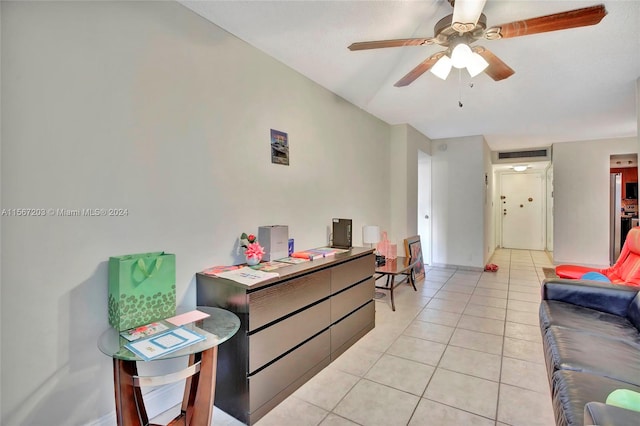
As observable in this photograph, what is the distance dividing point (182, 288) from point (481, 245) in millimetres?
5278

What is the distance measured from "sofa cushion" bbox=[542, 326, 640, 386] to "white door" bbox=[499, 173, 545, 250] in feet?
24.6

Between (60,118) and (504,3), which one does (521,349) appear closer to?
(504,3)

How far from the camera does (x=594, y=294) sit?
2.34 meters

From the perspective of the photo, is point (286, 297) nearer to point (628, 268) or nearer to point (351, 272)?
point (351, 272)

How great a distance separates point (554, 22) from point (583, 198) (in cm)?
563

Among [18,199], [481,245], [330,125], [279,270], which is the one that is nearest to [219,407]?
[279,270]

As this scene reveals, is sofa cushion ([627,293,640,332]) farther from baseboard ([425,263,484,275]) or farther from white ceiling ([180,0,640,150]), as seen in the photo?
baseboard ([425,263,484,275])

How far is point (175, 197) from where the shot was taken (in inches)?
74.1

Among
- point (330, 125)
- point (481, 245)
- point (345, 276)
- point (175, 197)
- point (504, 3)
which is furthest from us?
point (481, 245)

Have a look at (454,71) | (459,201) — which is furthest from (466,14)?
(459,201)

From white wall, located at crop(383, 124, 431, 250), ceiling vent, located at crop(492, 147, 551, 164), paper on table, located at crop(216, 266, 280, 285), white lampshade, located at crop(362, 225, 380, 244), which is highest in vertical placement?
ceiling vent, located at crop(492, 147, 551, 164)

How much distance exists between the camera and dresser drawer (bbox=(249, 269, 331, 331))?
177 cm

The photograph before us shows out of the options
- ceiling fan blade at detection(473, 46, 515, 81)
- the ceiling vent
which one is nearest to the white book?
ceiling fan blade at detection(473, 46, 515, 81)

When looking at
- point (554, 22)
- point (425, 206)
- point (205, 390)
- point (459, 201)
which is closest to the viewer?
point (205, 390)
